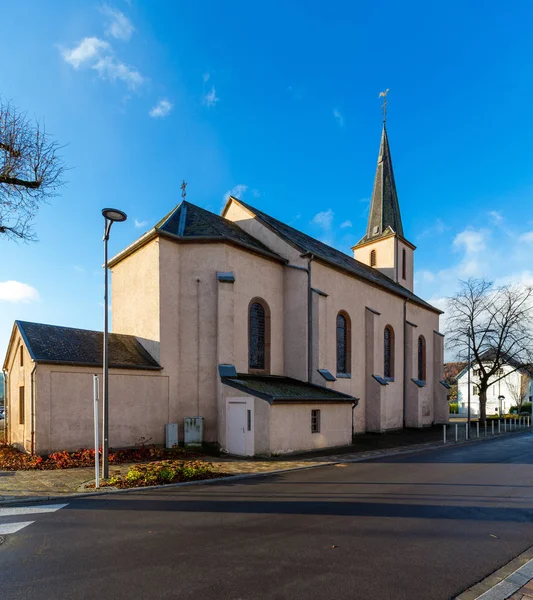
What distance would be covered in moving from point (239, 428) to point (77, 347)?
Answer: 255 inches

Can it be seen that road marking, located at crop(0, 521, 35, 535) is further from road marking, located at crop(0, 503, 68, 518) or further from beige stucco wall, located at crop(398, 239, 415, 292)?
beige stucco wall, located at crop(398, 239, 415, 292)

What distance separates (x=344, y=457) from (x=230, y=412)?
4376 mm

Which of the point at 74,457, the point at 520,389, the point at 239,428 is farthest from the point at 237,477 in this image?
the point at 520,389

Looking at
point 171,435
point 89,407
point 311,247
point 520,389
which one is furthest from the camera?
point 520,389

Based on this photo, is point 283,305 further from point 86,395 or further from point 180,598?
point 180,598

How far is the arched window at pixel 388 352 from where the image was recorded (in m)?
26.2

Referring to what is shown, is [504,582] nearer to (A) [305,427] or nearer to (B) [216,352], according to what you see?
(A) [305,427]

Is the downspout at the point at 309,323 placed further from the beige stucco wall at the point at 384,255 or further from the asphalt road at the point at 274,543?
the beige stucco wall at the point at 384,255

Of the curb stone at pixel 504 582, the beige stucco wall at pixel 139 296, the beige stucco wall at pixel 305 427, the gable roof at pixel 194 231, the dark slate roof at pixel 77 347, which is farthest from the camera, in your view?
the gable roof at pixel 194 231

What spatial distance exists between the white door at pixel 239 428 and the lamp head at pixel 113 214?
763cm

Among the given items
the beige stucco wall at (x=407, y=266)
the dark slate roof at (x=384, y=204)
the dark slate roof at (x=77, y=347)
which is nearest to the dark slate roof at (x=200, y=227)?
the dark slate roof at (x=77, y=347)

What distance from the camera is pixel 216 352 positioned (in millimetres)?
16578

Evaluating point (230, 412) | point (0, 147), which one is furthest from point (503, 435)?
point (0, 147)

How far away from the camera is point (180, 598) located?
4379 mm
